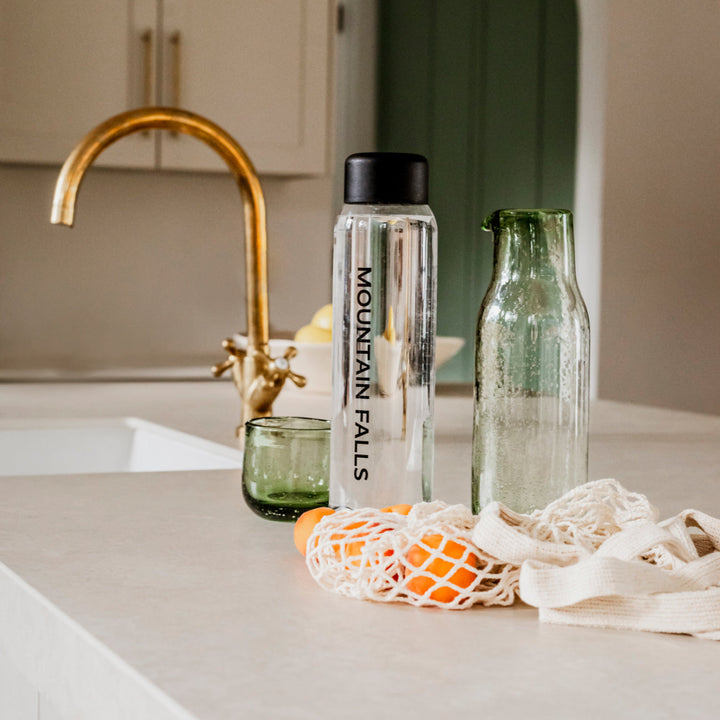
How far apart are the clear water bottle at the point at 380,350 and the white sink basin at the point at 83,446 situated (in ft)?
2.63

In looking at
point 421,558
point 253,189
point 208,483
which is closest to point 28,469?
point 253,189

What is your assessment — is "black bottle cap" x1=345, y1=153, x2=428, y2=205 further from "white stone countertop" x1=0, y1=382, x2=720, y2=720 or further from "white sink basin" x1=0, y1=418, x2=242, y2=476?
"white sink basin" x1=0, y1=418, x2=242, y2=476

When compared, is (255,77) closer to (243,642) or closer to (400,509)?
(400,509)

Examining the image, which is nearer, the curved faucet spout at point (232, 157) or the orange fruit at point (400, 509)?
the orange fruit at point (400, 509)

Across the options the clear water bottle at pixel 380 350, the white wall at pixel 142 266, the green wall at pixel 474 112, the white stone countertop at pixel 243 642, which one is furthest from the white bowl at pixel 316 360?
the green wall at pixel 474 112

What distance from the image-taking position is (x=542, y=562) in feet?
2.06

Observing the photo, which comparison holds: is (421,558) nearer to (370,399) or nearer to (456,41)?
(370,399)

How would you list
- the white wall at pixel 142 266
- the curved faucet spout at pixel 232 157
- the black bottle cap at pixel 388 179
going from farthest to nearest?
the white wall at pixel 142 266 → the curved faucet spout at pixel 232 157 → the black bottle cap at pixel 388 179

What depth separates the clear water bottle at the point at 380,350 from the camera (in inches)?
31.7

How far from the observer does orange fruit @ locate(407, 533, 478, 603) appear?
25.1 inches

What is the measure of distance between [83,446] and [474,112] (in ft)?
10.1

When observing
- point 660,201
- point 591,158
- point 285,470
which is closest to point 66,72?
point 591,158

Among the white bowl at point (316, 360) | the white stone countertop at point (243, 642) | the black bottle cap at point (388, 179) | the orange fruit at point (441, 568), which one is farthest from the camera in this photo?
the white bowl at point (316, 360)

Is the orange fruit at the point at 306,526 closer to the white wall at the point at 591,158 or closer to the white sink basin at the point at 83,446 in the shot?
the white sink basin at the point at 83,446
